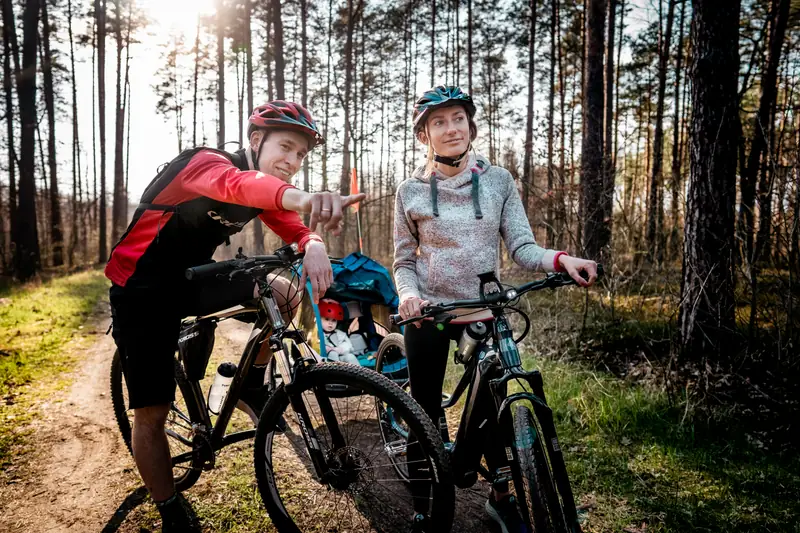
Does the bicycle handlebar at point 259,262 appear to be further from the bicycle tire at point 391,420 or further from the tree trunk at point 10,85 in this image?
the tree trunk at point 10,85

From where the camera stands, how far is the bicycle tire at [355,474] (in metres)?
1.84

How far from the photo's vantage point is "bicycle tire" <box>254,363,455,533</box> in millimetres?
1836

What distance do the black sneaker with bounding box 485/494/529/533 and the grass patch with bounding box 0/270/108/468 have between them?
3488 millimetres

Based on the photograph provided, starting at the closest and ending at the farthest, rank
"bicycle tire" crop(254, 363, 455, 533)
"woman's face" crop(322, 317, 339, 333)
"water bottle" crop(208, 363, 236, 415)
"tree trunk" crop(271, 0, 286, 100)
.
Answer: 1. "bicycle tire" crop(254, 363, 455, 533)
2. "water bottle" crop(208, 363, 236, 415)
3. "woman's face" crop(322, 317, 339, 333)
4. "tree trunk" crop(271, 0, 286, 100)

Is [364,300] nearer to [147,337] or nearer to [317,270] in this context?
[147,337]

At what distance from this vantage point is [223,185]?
1.89 m

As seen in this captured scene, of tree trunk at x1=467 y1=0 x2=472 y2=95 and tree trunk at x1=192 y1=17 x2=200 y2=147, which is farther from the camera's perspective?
tree trunk at x1=192 y1=17 x2=200 y2=147

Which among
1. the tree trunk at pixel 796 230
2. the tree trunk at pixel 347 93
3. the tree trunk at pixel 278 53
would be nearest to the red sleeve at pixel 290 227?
the tree trunk at pixel 796 230

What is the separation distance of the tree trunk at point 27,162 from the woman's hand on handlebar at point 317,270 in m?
14.2

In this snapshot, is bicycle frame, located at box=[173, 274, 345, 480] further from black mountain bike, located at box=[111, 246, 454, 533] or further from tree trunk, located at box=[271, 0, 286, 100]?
tree trunk, located at box=[271, 0, 286, 100]

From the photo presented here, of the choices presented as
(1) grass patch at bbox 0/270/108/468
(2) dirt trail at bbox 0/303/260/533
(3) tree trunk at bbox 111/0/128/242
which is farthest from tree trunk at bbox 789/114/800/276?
(3) tree trunk at bbox 111/0/128/242

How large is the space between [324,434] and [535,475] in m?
0.99

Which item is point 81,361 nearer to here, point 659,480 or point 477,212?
point 477,212

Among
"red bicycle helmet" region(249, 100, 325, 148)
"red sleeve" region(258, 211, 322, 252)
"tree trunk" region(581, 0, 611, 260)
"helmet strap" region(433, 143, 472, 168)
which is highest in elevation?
"tree trunk" region(581, 0, 611, 260)
